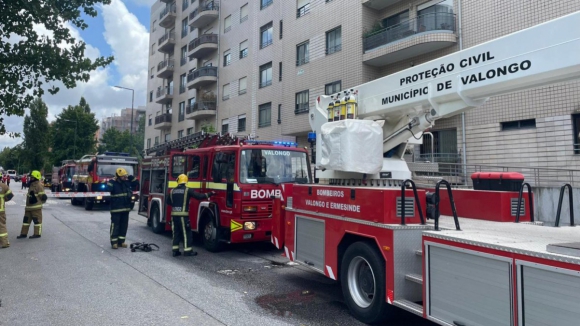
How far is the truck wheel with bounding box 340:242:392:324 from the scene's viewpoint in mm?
4680

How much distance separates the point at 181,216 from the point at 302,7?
17.2 m

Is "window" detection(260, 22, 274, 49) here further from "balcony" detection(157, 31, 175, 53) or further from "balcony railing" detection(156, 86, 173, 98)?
"balcony railing" detection(156, 86, 173, 98)

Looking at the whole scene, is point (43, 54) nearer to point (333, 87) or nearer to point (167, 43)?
point (333, 87)

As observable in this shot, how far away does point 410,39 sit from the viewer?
15578 mm

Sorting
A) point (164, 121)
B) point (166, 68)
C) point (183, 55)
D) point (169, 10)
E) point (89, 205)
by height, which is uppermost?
point (169, 10)

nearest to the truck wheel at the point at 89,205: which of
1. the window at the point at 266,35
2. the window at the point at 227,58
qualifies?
the window at the point at 266,35

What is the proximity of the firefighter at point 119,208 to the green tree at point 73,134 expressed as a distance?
45206mm

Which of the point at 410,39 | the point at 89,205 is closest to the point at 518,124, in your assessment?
the point at 410,39

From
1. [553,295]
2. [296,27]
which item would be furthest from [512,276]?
[296,27]

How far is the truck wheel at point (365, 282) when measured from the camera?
4.68 m

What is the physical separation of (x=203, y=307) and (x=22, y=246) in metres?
6.89

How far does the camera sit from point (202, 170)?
998 centimetres

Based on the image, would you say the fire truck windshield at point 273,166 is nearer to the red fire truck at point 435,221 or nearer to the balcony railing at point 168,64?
the red fire truck at point 435,221

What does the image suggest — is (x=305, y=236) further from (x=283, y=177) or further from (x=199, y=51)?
(x=199, y=51)
